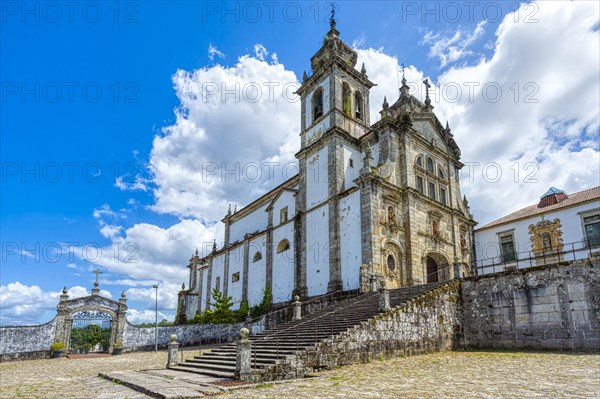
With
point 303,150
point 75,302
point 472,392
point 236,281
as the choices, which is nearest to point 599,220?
point 303,150

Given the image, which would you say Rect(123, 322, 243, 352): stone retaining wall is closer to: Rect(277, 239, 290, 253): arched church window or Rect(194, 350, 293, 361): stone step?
Rect(277, 239, 290, 253): arched church window

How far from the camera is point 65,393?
960 cm

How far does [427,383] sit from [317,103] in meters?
24.6

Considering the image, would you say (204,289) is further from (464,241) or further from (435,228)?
(464,241)

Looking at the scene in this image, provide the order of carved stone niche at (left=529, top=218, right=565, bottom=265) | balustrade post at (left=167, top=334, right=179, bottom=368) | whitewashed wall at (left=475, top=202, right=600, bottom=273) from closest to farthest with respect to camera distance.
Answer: balustrade post at (left=167, top=334, right=179, bottom=368) → whitewashed wall at (left=475, top=202, right=600, bottom=273) → carved stone niche at (left=529, top=218, right=565, bottom=265)

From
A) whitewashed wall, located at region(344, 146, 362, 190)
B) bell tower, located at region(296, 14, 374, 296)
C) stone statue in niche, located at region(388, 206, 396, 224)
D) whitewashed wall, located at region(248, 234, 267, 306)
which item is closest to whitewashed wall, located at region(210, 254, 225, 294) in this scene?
whitewashed wall, located at region(248, 234, 267, 306)

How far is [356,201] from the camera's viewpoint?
24328 mm

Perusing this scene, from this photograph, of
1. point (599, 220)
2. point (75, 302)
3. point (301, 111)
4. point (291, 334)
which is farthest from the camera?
point (301, 111)

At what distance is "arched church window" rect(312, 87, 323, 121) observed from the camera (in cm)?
3005

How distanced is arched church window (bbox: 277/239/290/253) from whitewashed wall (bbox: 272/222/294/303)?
0.24 metres

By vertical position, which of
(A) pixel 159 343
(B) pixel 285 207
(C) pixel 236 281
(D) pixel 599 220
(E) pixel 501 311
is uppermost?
(B) pixel 285 207

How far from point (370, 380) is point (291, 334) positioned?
5.64 metres

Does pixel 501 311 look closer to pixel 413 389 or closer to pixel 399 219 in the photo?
pixel 399 219

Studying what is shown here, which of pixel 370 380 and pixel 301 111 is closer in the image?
pixel 370 380
